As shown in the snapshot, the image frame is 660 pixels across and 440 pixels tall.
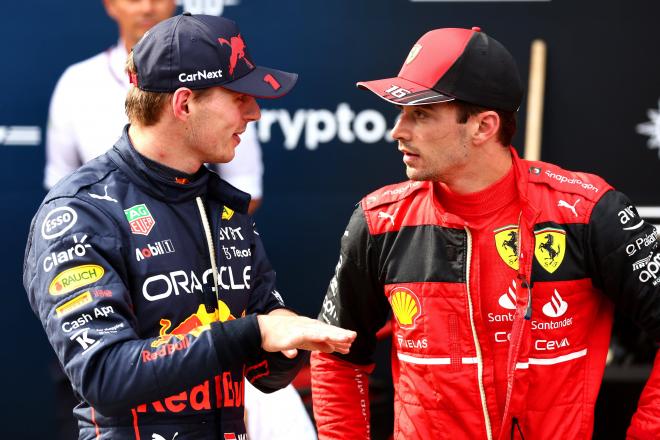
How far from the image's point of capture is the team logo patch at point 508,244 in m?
2.38

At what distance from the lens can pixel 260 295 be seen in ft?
7.51

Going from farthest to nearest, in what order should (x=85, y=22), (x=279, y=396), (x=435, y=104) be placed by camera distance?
(x=85, y=22), (x=279, y=396), (x=435, y=104)

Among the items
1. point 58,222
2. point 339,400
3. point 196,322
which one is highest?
point 58,222

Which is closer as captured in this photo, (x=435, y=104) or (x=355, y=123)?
(x=435, y=104)

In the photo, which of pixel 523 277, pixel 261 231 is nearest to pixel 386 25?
pixel 261 231

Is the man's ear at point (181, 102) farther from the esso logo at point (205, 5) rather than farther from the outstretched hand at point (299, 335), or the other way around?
the esso logo at point (205, 5)

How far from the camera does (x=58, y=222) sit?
198 centimetres

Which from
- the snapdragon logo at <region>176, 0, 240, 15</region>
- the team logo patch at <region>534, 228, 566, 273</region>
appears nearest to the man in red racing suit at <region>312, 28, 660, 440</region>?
the team logo patch at <region>534, 228, 566, 273</region>

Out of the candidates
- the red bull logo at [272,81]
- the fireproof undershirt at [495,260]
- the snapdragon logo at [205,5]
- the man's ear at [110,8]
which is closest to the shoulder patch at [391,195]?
the fireproof undershirt at [495,260]

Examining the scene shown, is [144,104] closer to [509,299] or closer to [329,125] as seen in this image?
[509,299]

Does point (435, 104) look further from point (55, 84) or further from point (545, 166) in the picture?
point (55, 84)

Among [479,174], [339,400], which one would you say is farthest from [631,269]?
[339,400]

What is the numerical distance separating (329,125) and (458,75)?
124cm

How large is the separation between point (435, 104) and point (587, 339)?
25.1 inches
